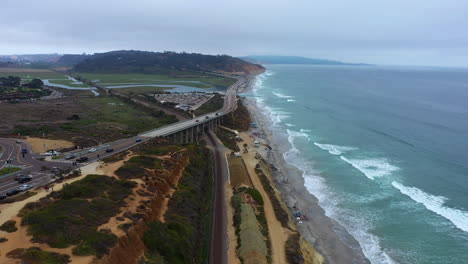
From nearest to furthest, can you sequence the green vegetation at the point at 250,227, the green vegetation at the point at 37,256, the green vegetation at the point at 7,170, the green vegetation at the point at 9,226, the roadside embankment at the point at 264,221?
1. the green vegetation at the point at 37,256
2. the green vegetation at the point at 9,226
3. the green vegetation at the point at 250,227
4. the roadside embankment at the point at 264,221
5. the green vegetation at the point at 7,170

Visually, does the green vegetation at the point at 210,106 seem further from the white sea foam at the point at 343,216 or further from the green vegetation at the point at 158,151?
the green vegetation at the point at 158,151

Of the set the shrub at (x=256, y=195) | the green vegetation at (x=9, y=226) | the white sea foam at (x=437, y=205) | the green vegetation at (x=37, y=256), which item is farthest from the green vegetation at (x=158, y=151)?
the white sea foam at (x=437, y=205)

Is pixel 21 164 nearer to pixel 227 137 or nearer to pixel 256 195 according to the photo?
pixel 256 195

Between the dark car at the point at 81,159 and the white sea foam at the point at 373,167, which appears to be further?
the white sea foam at the point at 373,167

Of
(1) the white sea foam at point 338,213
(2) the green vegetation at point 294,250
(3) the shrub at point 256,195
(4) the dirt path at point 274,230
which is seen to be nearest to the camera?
(2) the green vegetation at point 294,250

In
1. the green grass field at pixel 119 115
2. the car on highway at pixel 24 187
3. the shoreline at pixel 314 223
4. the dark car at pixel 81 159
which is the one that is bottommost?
the shoreline at pixel 314 223

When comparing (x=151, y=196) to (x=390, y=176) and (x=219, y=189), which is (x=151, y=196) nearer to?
(x=219, y=189)
